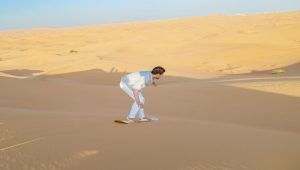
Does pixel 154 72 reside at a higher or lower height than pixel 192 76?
higher

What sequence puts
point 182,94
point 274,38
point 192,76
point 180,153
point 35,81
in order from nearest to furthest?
1. point 180,153
2. point 182,94
3. point 35,81
4. point 192,76
5. point 274,38

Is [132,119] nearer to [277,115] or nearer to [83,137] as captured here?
[83,137]

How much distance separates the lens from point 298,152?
565cm

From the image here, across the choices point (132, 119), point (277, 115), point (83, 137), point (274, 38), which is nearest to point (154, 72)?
point (132, 119)

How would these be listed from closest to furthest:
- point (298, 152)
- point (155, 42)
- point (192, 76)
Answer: point (298, 152)
point (192, 76)
point (155, 42)

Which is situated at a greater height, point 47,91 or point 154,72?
point 154,72

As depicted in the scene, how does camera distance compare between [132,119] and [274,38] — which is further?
[274,38]

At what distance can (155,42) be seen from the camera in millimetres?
35219

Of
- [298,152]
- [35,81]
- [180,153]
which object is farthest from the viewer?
[35,81]

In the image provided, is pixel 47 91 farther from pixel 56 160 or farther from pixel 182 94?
pixel 56 160

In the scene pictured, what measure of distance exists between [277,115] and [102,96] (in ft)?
16.6

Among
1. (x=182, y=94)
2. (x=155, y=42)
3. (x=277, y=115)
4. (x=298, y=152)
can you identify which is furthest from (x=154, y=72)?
(x=155, y=42)

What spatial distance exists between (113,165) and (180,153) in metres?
0.89

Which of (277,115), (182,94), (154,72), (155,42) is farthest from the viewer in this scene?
(155,42)
